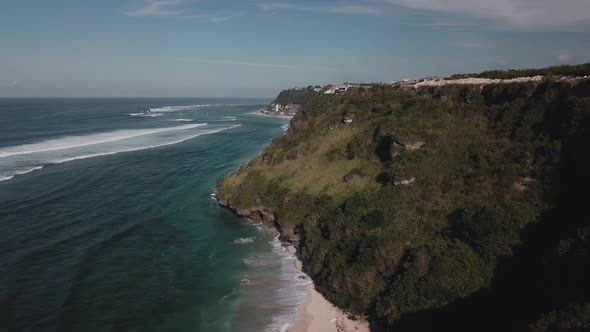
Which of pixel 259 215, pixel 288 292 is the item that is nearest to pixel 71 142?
pixel 259 215

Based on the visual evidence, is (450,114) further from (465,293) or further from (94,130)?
(94,130)

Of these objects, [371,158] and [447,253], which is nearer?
[447,253]

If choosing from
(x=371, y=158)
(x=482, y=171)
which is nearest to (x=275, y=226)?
(x=371, y=158)

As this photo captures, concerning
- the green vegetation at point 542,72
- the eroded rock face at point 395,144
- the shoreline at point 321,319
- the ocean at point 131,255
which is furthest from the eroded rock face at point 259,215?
the green vegetation at point 542,72

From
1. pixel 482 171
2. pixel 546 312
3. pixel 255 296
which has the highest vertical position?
pixel 482 171

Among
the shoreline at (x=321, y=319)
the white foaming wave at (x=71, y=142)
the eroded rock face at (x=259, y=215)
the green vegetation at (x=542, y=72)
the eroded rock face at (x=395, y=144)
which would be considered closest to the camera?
the shoreline at (x=321, y=319)

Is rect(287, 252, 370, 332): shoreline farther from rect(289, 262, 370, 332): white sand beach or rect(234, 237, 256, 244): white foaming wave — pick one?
rect(234, 237, 256, 244): white foaming wave

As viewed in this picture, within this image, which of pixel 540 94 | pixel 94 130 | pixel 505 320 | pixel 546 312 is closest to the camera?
pixel 546 312

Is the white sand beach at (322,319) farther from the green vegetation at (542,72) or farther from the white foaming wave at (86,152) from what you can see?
the white foaming wave at (86,152)
